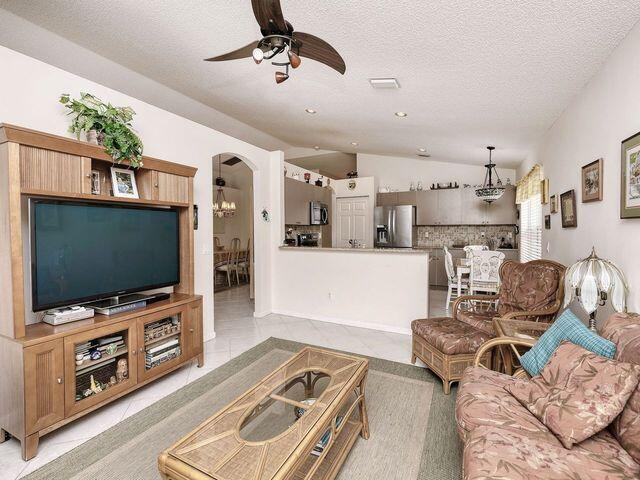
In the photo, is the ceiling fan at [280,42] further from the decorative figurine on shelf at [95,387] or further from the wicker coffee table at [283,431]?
the decorative figurine on shelf at [95,387]

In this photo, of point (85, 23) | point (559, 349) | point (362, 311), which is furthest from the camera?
point (362, 311)

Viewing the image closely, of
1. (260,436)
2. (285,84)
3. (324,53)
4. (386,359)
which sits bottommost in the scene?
(386,359)

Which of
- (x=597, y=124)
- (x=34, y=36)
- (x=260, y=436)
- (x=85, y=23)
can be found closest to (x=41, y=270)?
(x=260, y=436)

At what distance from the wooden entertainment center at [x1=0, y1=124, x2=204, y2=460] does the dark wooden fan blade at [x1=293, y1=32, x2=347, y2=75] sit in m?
1.65

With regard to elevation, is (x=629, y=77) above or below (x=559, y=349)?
above

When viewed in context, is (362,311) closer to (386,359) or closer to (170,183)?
(386,359)

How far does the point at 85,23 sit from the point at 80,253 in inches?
76.1

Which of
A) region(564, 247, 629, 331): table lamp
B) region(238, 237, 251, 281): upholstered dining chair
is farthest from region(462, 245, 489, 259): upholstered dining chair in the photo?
region(238, 237, 251, 281): upholstered dining chair

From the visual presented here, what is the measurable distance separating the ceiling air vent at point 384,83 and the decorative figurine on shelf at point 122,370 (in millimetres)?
3192

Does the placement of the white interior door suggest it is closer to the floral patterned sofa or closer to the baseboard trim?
the baseboard trim

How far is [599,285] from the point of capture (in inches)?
75.9

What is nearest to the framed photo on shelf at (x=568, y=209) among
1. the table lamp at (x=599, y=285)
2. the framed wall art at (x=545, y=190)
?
the framed wall art at (x=545, y=190)

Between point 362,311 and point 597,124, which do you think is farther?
point 362,311

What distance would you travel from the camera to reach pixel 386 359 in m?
3.19
